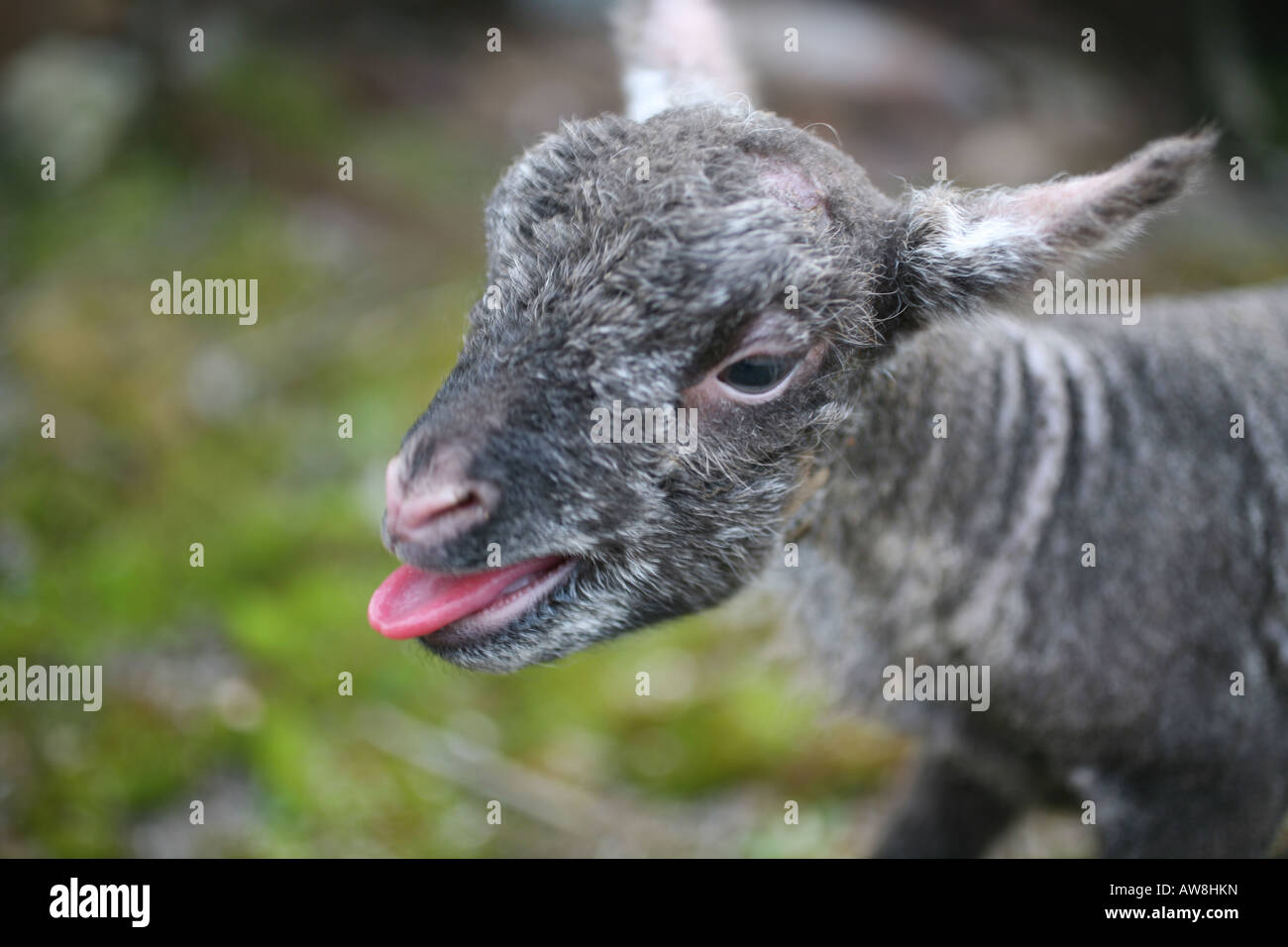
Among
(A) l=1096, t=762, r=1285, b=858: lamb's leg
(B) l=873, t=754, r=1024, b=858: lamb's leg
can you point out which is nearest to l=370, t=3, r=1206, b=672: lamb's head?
(A) l=1096, t=762, r=1285, b=858: lamb's leg

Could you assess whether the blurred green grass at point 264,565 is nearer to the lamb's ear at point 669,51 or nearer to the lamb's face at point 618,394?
the lamb's face at point 618,394

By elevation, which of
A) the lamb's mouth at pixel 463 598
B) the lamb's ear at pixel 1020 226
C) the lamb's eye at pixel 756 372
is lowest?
the lamb's mouth at pixel 463 598

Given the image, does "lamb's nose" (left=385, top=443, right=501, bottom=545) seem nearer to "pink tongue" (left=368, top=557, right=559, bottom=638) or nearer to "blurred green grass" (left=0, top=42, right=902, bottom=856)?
"pink tongue" (left=368, top=557, right=559, bottom=638)

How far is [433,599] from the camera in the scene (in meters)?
4.05

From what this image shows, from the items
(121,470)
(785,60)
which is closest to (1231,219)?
(785,60)

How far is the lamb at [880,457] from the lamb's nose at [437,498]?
0.4 inches

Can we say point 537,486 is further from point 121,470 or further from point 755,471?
point 121,470

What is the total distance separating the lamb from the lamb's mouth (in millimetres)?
13

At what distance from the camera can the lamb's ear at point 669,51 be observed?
528 cm

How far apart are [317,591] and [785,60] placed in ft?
25.0

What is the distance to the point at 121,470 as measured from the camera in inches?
334

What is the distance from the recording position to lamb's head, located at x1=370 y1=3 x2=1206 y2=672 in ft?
12.5

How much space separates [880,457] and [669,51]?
2374mm

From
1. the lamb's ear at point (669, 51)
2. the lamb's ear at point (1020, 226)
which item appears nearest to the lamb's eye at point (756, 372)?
the lamb's ear at point (1020, 226)
